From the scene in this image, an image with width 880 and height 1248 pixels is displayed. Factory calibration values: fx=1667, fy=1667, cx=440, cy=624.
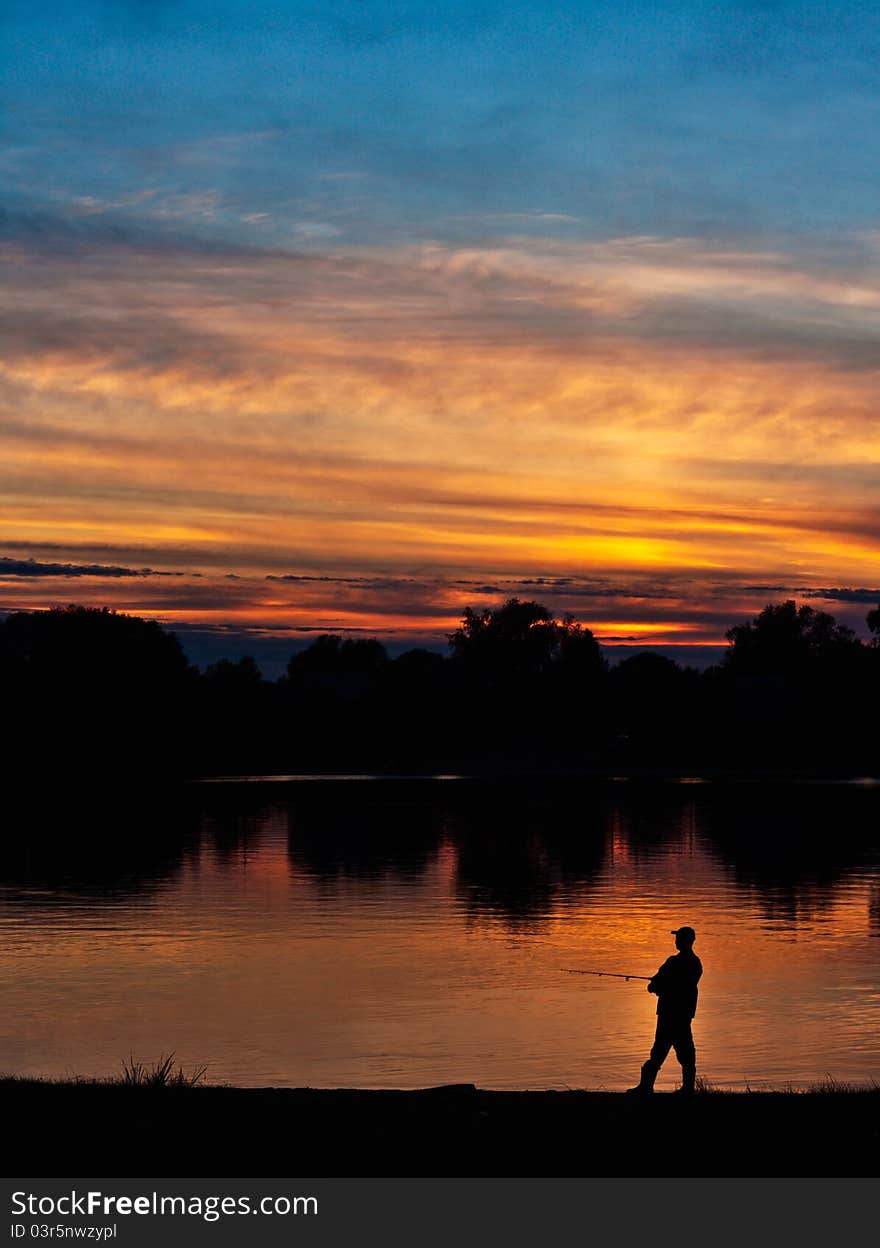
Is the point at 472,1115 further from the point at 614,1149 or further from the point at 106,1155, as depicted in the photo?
the point at 106,1155

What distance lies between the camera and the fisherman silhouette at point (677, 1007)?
875 inches

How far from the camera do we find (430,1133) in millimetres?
18719

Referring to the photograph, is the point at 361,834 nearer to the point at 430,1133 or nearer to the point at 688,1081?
the point at 688,1081

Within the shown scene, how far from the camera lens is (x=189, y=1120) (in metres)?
19.2

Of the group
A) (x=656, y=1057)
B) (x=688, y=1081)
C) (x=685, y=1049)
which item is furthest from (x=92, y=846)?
(x=688, y=1081)

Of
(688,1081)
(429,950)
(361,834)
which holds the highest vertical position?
(688,1081)

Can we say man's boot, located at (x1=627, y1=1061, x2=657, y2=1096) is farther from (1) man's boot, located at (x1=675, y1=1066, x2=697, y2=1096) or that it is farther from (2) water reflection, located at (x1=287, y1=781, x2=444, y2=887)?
(2) water reflection, located at (x1=287, y1=781, x2=444, y2=887)

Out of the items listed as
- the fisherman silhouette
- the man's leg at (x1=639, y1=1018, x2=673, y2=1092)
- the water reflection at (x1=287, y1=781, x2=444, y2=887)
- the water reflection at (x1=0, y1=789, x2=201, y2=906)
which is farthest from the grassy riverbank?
the water reflection at (x1=287, y1=781, x2=444, y2=887)

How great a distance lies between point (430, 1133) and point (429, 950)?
1113 inches

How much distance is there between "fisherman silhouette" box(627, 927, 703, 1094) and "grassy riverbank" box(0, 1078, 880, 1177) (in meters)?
1.14

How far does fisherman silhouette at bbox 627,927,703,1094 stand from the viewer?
72.9ft

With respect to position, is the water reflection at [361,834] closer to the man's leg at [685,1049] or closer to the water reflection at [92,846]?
the water reflection at [92,846]

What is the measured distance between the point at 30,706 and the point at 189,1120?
172 meters
